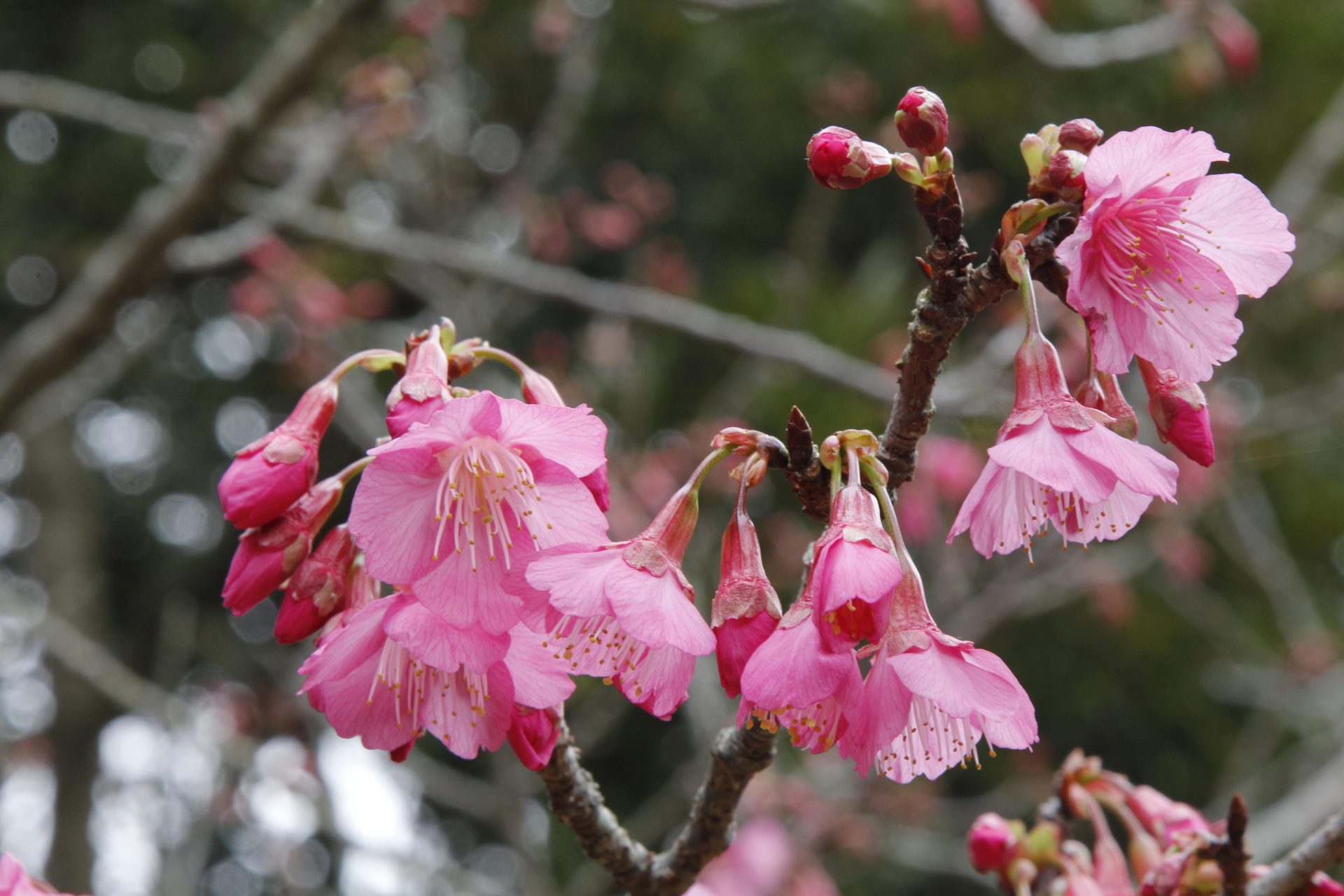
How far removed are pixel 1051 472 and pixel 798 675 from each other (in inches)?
7.7

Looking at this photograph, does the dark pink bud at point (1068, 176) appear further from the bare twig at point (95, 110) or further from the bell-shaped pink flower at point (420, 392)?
the bare twig at point (95, 110)

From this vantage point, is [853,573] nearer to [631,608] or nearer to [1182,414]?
[631,608]

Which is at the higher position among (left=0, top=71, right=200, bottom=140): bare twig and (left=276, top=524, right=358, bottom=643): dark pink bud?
(left=276, top=524, right=358, bottom=643): dark pink bud

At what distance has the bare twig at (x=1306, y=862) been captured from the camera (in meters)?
0.72

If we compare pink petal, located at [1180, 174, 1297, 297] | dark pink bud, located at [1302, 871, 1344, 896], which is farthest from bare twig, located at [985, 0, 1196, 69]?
dark pink bud, located at [1302, 871, 1344, 896]

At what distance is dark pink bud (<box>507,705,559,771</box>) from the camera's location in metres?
0.67

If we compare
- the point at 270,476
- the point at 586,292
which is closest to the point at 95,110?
the point at 586,292

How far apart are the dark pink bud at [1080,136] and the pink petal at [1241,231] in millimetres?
96

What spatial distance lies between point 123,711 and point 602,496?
4716mm

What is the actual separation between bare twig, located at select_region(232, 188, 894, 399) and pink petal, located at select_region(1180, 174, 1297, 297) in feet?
4.23

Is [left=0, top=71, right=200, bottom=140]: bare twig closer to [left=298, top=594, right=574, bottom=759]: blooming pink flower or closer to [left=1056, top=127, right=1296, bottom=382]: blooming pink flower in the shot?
[left=298, top=594, right=574, bottom=759]: blooming pink flower

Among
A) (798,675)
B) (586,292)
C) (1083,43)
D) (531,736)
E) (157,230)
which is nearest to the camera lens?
(798,675)

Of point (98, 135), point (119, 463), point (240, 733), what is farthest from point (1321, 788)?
point (119, 463)

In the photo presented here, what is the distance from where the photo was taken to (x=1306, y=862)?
73cm
